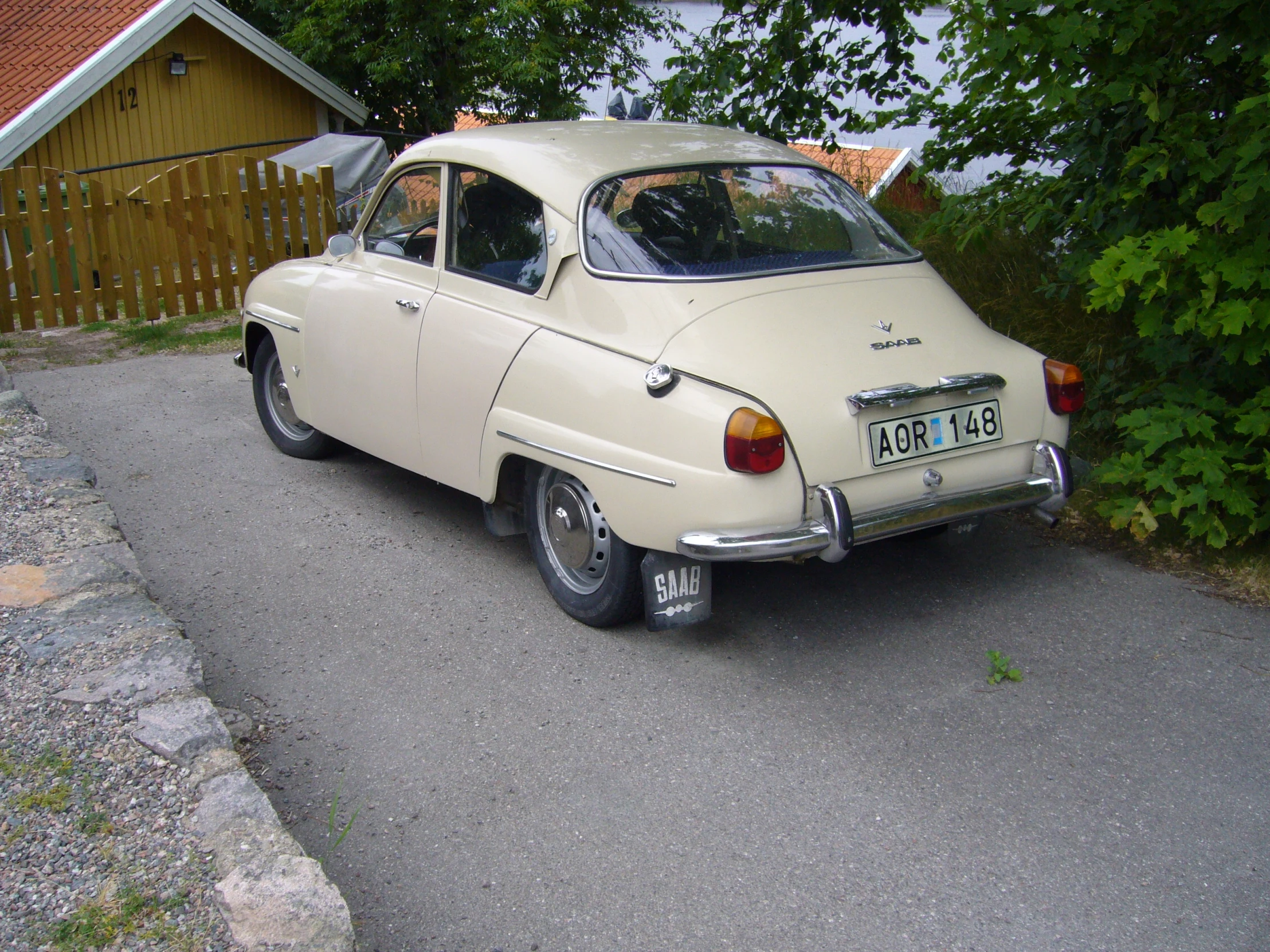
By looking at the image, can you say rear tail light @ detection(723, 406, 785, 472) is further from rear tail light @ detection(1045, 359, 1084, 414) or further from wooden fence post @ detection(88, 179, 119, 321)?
wooden fence post @ detection(88, 179, 119, 321)

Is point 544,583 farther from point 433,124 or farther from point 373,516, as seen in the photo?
point 433,124

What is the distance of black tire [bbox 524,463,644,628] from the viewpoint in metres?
4.27

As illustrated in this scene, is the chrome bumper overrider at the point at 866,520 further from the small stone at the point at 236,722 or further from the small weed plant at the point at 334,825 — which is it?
the small stone at the point at 236,722

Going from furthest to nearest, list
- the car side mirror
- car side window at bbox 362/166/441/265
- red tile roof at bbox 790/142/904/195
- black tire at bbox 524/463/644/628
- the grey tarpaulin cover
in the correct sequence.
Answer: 1. the grey tarpaulin cover
2. red tile roof at bbox 790/142/904/195
3. the car side mirror
4. car side window at bbox 362/166/441/265
5. black tire at bbox 524/463/644/628

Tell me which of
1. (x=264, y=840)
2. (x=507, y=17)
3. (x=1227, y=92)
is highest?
(x=507, y=17)

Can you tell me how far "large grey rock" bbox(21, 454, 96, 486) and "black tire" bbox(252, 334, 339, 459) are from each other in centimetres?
134

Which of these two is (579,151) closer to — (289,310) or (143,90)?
(289,310)

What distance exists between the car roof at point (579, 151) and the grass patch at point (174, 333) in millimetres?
4982

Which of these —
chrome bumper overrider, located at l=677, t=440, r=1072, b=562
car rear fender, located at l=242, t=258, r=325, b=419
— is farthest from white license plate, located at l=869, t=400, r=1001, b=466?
car rear fender, located at l=242, t=258, r=325, b=419

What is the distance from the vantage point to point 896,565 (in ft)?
16.6

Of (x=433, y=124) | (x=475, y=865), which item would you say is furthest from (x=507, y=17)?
(x=475, y=865)

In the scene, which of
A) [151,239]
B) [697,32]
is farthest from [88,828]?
[697,32]

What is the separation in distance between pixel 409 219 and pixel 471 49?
40.5ft

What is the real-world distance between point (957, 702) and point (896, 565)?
1209mm
